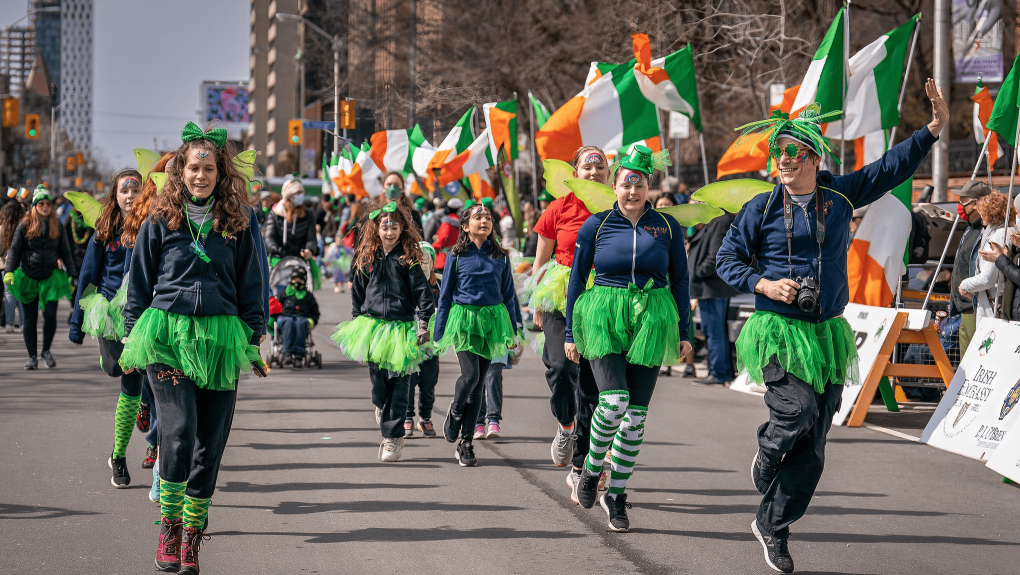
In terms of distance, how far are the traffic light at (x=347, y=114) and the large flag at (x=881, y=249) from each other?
17.6 meters

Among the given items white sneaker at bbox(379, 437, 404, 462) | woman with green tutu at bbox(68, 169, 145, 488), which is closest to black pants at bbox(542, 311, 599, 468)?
white sneaker at bbox(379, 437, 404, 462)

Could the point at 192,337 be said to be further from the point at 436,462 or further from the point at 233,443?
the point at 233,443

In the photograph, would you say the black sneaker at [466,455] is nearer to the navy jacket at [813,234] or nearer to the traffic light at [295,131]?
the navy jacket at [813,234]

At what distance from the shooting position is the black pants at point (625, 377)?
6.23m

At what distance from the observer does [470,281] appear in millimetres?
8477

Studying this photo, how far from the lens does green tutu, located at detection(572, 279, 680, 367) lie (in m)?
6.19

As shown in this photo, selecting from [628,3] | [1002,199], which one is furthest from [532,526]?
[628,3]

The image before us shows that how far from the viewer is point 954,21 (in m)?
19.4

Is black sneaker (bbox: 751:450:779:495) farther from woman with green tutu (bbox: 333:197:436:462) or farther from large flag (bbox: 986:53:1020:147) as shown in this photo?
large flag (bbox: 986:53:1020:147)

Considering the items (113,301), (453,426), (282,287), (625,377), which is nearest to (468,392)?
(453,426)

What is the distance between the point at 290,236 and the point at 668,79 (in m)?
4.80

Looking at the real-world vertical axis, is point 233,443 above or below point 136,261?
below

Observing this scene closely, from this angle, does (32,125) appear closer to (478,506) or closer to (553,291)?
(553,291)

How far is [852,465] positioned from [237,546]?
14.9 feet
